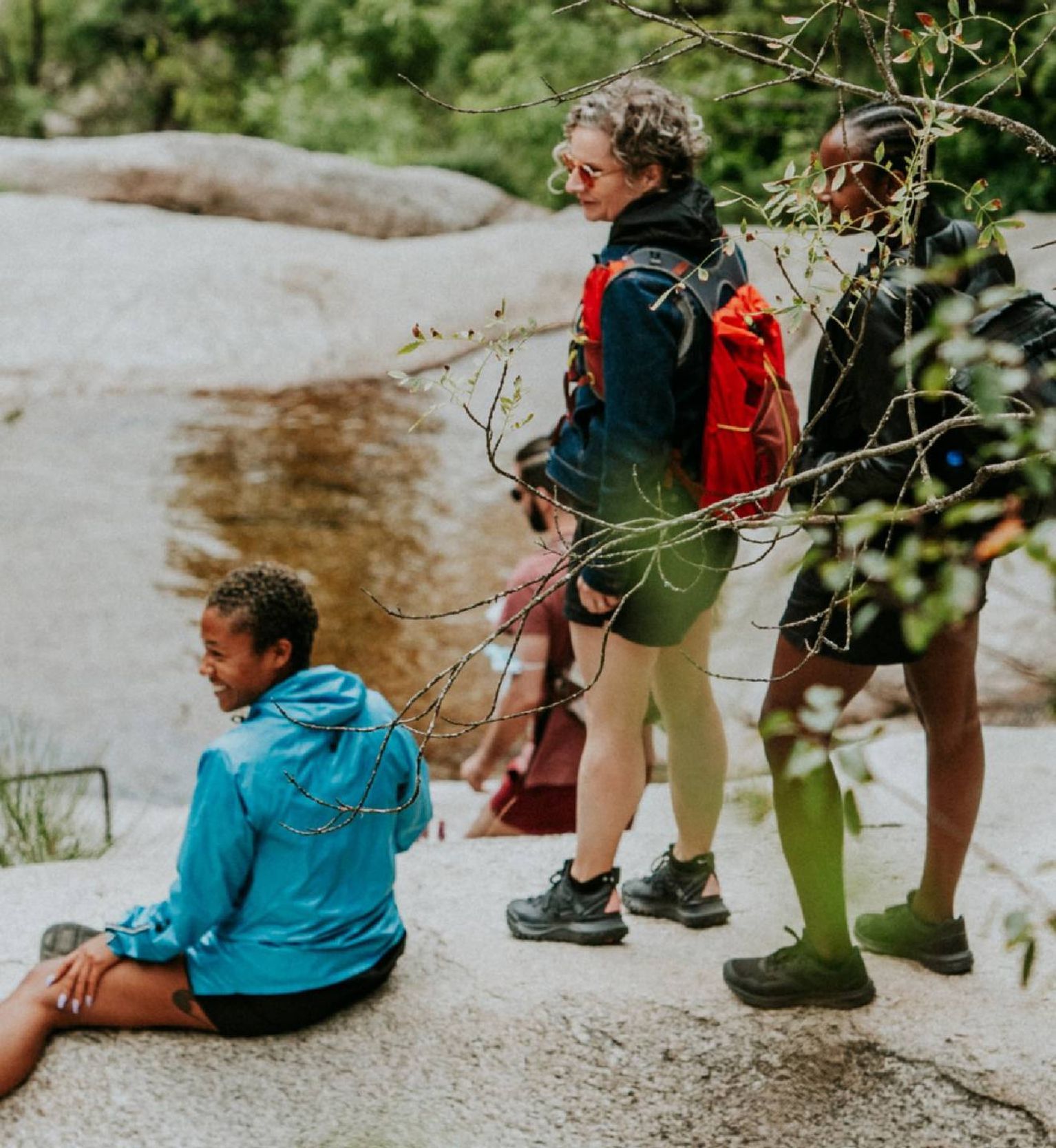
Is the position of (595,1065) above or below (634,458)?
below

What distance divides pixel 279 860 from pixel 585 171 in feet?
4.98

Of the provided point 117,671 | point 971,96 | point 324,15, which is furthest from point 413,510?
point 324,15

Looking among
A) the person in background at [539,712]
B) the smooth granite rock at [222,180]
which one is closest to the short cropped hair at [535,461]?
the person in background at [539,712]

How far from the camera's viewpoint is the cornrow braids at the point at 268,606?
124 inches

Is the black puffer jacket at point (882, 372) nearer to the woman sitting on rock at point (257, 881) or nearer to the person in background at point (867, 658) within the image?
the person in background at point (867, 658)

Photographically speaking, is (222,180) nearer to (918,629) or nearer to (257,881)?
(257,881)

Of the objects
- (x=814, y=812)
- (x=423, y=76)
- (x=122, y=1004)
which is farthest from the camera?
(x=423, y=76)

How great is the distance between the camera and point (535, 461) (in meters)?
4.41

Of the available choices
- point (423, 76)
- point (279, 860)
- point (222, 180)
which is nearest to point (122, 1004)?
point (279, 860)

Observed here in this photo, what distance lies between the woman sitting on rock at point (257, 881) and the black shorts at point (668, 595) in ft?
1.65

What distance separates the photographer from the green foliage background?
1330 cm

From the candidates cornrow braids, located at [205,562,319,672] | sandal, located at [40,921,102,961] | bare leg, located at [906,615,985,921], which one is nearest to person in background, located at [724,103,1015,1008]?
bare leg, located at [906,615,985,921]

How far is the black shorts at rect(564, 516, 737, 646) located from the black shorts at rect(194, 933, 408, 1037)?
905 millimetres

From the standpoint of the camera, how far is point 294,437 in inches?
417
